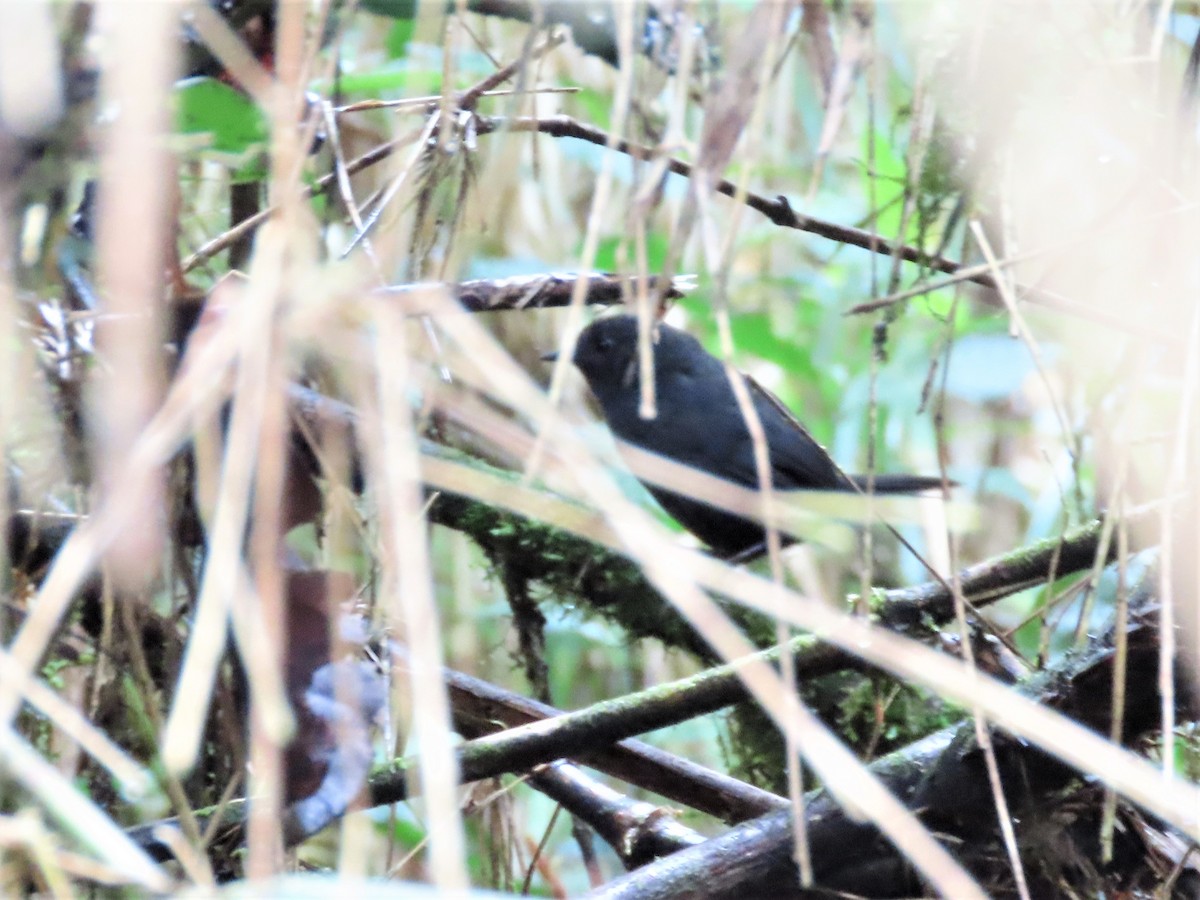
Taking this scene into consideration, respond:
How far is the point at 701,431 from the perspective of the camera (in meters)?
3.92

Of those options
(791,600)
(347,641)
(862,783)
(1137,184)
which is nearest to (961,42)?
(1137,184)

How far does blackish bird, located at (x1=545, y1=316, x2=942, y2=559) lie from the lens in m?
3.83

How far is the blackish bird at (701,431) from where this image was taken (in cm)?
383

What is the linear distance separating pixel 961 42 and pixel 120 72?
106 centimetres

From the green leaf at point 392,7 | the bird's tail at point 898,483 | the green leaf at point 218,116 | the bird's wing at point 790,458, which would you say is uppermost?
the green leaf at point 392,7

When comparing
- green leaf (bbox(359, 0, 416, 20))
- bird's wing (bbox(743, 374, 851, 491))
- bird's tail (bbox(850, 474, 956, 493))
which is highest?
green leaf (bbox(359, 0, 416, 20))

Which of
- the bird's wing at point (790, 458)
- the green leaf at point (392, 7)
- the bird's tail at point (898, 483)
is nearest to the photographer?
the green leaf at point (392, 7)

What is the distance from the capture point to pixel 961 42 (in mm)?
1664

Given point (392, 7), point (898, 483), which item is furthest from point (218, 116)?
point (898, 483)

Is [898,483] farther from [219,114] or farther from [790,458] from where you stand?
[219,114]

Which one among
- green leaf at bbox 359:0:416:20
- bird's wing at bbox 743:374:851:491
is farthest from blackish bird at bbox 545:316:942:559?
green leaf at bbox 359:0:416:20

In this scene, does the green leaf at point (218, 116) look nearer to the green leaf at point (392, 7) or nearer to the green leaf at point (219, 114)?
the green leaf at point (219, 114)

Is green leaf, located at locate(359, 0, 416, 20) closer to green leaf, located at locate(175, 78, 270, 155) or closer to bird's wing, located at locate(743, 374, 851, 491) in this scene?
green leaf, located at locate(175, 78, 270, 155)

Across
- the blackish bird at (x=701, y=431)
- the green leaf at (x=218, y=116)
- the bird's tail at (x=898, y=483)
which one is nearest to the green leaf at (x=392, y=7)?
the green leaf at (x=218, y=116)
